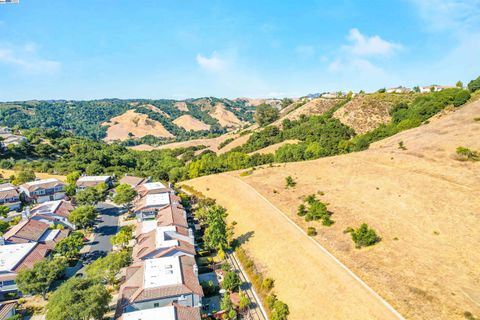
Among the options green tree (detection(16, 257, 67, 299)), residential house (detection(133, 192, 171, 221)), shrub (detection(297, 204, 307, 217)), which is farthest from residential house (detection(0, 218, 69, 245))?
shrub (detection(297, 204, 307, 217))

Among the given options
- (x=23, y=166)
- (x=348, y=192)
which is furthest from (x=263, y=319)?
(x=23, y=166)

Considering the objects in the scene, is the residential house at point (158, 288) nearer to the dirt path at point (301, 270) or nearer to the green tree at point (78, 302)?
the green tree at point (78, 302)

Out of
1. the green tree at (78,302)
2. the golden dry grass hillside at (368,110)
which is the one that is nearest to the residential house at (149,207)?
the green tree at (78,302)

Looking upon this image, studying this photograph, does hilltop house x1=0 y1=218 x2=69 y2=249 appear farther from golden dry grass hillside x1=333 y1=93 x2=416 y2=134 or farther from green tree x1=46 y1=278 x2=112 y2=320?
golden dry grass hillside x1=333 y1=93 x2=416 y2=134

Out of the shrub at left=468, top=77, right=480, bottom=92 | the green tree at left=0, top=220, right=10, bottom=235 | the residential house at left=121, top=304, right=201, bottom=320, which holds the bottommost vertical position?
the residential house at left=121, top=304, right=201, bottom=320

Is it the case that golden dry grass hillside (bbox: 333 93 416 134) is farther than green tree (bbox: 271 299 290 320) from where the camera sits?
Yes

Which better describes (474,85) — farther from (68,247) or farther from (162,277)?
(68,247)
